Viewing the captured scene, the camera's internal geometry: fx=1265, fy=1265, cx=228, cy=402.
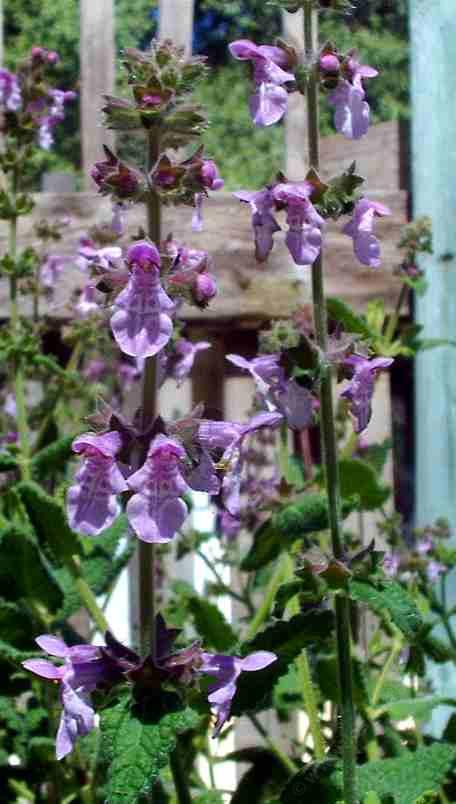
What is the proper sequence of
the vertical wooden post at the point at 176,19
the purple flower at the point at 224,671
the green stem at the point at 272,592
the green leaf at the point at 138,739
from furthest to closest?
the vertical wooden post at the point at 176,19
the green stem at the point at 272,592
the purple flower at the point at 224,671
the green leaf at the point at 138,739

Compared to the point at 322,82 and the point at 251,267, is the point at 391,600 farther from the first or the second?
the point at 251,267

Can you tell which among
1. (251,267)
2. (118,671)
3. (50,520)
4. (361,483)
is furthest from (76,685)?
(251,267)

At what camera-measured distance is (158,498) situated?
1.02 m

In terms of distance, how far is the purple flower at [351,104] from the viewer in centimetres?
121

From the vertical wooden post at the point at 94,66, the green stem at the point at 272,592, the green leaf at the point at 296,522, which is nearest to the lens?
the green leaf at the point at 296,522

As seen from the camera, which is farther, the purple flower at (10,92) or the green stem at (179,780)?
the purple flower at (10,92)

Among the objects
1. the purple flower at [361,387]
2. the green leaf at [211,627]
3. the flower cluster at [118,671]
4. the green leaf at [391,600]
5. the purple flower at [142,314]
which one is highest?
the purple flower at [142,314]

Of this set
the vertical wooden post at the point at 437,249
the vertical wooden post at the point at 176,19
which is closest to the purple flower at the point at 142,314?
the vertical wooden post at the point at 437,249

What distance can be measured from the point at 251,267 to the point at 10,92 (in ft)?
2.46

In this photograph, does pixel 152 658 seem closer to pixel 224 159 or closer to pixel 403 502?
pixel 403 502

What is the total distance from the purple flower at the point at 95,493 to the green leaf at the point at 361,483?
792mm

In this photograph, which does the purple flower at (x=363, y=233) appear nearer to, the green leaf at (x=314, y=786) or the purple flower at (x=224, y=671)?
the purple flower at (x=224, y=671)

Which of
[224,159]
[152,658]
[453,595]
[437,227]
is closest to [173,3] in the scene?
[437,227]

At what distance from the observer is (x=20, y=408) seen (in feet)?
6.32
